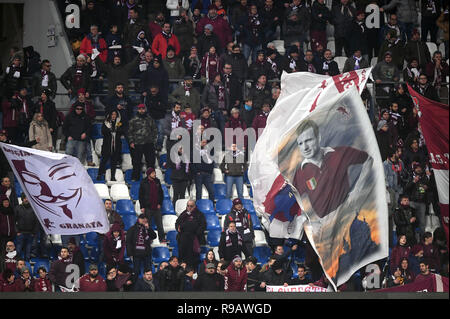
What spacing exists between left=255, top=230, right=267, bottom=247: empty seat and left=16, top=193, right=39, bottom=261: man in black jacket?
396 centimetres

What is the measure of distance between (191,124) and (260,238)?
248 cm

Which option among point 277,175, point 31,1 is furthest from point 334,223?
point 31,1

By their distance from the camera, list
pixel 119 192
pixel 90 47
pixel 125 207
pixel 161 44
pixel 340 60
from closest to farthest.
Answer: pixel 125 207 → pixel 119 192 → pixel 161 44 → pixel 90 47 → pixel 340 60

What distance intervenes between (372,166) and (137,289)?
456 cm

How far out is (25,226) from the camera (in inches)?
774

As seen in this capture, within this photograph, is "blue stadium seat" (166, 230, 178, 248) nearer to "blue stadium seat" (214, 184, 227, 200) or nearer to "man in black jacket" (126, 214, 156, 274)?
"man in black jacket" (126, 214, 156, 274)

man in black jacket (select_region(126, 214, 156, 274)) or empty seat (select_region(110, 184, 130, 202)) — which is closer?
man in black jacket (select_region(126, 214, 156, 274))

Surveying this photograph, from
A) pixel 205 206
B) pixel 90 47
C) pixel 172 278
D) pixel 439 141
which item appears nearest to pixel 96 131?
pixel 90 47

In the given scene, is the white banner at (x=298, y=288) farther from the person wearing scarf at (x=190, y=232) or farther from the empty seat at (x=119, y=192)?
the empty seat at (x=119, y=192)

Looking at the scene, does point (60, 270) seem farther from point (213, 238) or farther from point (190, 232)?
point (213, 238)

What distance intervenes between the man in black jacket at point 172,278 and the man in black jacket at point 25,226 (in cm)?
262

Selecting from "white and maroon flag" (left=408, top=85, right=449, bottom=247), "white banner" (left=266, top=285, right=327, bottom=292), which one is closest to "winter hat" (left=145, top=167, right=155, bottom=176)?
"white banner" (left=266, top=285, right=327, bottom=292)

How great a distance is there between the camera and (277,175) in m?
18.2

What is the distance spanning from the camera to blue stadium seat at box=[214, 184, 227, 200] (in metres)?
21.4
